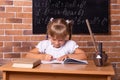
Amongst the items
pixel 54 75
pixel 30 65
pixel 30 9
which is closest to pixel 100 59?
pixel 54 75

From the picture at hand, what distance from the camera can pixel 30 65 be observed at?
A: 199 centimetres

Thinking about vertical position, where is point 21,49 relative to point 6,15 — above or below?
below

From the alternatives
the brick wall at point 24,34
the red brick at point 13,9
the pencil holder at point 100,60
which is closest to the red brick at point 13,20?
the brick wall at point 24,34

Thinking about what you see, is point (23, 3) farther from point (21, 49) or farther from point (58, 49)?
point (58, 49)

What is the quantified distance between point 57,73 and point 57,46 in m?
0.62

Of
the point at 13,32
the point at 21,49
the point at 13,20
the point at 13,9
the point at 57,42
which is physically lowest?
the point at 21,49

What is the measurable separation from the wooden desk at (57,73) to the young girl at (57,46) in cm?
37

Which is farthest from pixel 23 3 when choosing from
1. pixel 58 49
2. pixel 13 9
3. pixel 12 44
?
pixel 58 49

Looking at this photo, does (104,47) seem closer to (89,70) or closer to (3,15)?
(3,15)

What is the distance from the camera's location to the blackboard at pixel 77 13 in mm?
3395

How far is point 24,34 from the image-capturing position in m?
3.45

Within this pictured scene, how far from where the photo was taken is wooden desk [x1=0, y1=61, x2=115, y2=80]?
188cm

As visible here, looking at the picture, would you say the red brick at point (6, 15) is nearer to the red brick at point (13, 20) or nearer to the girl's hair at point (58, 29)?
the red brick at point (13, 20)

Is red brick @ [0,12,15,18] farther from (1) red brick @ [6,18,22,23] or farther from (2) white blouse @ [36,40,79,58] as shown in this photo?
(2) white blouse @ [36,40,79,58]
